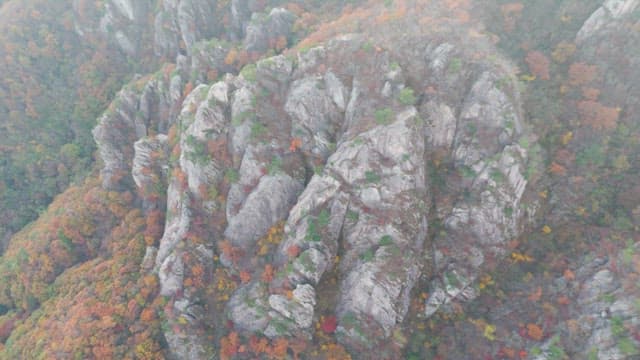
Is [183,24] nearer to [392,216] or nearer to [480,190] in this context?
[392,216]

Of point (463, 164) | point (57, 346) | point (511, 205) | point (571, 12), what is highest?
point (571, 12)

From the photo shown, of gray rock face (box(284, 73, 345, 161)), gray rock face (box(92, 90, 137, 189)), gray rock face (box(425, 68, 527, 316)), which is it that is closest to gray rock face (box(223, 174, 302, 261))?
gray rock face (box(284, 73, 345, 161))

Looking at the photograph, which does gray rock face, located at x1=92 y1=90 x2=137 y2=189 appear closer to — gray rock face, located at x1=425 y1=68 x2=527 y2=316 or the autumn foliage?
gray rock face, located at x1=425 y1=68 x2=527 y2=316

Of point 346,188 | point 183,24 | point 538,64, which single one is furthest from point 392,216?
point 183,24

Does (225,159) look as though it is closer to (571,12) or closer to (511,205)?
(511,205)

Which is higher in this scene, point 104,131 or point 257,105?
point 257,105

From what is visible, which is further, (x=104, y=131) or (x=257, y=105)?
(x=104, y=131)

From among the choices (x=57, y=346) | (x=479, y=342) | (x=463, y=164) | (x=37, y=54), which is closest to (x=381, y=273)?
(x=479, y=342)

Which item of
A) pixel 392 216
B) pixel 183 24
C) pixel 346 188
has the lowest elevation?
pixel 392 216
